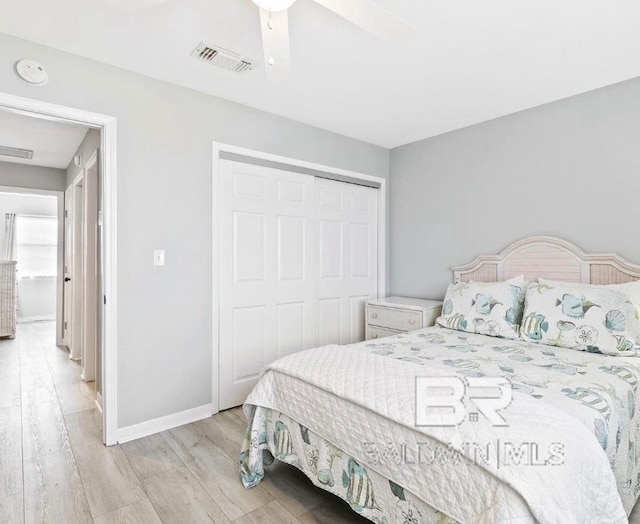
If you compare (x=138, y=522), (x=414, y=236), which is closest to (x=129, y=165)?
(x=138, y=522)

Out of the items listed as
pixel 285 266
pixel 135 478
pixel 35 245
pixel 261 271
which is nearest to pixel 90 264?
pixel 261 271

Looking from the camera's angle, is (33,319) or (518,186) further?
(33,319)

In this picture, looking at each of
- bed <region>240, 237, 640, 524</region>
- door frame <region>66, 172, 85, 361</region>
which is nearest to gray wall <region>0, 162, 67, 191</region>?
door frame <region>66, 172, 85, 361</region>

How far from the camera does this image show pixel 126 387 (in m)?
2.48

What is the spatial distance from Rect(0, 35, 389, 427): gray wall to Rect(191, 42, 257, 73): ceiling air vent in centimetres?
48

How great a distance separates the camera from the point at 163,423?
2611 mm

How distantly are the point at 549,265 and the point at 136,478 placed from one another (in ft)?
10.0

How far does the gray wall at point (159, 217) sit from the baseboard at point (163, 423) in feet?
0.13

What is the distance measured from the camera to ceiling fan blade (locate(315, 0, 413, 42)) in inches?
57.1

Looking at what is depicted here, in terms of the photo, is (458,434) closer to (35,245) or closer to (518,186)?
(518,186)

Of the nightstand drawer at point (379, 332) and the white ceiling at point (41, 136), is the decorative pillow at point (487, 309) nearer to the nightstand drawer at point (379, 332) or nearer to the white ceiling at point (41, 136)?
the nightstand drawer at point (379, 332)

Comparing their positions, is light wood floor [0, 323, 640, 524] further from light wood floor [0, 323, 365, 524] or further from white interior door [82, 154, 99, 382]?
white interior door [82, 154, 99, 382]

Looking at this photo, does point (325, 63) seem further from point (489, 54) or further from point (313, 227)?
point (313, 227)

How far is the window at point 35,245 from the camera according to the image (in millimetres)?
6945
